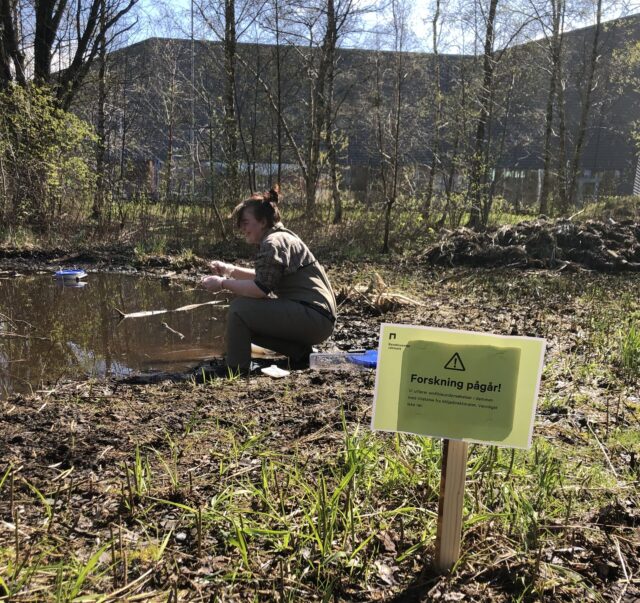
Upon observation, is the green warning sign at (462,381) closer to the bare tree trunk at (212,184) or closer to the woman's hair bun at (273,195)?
the woman's hair bun at (273,195)

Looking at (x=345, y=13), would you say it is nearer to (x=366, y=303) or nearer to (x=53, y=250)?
(x=53, y=250)

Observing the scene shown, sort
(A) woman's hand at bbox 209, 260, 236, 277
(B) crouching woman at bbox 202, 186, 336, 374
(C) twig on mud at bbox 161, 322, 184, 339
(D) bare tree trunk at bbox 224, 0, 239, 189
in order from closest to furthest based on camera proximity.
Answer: (B) crouching woman at bbox 202, 186, 336, 374 → (A) woman's hand at bbox 209, 260, 236, 277 → (C) twig on mud at bbox 161, 322, 184, 339 → (D) bare tree trunk at bbox 224, 0, 239, 189

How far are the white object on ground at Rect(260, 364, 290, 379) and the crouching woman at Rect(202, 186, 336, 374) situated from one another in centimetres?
19

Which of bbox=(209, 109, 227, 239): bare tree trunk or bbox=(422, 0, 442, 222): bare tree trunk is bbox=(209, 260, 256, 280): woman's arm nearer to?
bbox=(209, 109, 227, 239): bare tree trunk

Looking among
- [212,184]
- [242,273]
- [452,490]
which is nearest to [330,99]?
[212,184]

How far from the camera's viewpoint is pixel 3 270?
34.9 feet

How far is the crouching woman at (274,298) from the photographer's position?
489 centimetres

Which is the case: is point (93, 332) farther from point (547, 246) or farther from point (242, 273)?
point (547, 246)

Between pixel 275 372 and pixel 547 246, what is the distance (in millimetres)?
8925

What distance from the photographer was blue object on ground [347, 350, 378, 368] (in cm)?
497

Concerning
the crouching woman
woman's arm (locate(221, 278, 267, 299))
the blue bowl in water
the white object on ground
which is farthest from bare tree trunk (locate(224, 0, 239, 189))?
the white object on ground

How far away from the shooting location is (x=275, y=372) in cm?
477

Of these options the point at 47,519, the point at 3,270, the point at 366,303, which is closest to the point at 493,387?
the point at 47,519

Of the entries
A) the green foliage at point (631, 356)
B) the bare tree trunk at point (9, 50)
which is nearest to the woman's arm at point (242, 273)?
the green foliage at point (631, 356)
